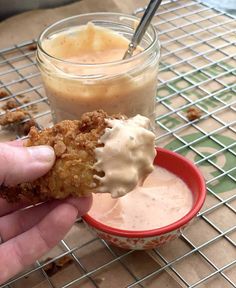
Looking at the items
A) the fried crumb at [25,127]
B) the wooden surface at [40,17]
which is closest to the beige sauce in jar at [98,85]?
the fried crumb at [25,127]

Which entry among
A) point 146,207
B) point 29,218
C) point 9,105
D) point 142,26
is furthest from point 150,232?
point 9,105

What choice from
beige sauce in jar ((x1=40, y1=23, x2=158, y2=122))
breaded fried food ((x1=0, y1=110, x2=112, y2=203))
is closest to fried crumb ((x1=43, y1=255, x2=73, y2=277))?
breaded fried food ((x1=0, y1=110, x2=112, y2=203))

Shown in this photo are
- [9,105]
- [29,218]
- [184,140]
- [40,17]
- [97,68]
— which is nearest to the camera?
[29,218]

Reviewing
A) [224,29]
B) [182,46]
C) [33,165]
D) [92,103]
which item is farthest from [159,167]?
[224,29]

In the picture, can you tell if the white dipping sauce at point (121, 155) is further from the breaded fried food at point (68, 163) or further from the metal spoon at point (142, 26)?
the metal spoon at point (142, 26)

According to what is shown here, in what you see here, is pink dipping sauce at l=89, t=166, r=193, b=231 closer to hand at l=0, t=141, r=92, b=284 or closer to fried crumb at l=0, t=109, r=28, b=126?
hand at l=0, t=141, r=92, b=284

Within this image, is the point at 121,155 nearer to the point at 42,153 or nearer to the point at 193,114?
the point at 42,153
